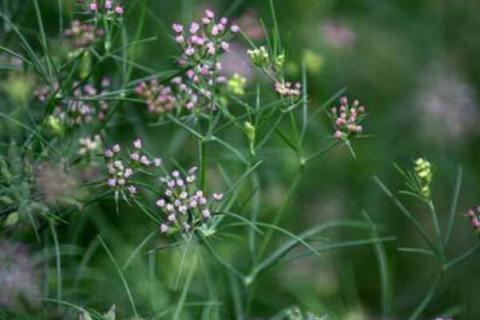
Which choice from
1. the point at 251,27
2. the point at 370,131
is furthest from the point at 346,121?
the point at 370,131

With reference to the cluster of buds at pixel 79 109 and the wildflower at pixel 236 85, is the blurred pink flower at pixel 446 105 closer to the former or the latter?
the wildflower at pixel 236 85

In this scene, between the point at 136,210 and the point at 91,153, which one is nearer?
the point at 91,153

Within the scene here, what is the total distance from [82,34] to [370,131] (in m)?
1.37

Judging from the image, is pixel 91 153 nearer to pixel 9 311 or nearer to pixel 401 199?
pixel 9 311

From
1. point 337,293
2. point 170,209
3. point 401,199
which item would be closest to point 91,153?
point 170,209

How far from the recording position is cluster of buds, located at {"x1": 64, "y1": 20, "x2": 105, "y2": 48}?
1756 millimetres

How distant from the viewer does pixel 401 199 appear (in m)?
2.96

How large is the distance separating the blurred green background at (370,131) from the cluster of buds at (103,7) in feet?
2.42

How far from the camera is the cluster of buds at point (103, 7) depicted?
153 centimetres

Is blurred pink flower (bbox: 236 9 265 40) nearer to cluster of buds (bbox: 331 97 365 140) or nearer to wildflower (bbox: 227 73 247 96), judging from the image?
wildflower (bbox: 227 73 247 96)

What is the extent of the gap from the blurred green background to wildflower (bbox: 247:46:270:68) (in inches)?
28.8

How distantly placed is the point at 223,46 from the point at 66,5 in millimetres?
1072

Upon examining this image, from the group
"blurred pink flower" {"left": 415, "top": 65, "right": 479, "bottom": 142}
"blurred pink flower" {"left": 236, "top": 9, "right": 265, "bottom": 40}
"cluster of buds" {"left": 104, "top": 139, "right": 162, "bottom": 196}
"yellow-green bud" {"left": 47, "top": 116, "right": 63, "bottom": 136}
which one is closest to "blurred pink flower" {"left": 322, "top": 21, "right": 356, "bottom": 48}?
"blurred pink flower" {"left": 415, "top": 65, "right": 479, "bottom": 142}

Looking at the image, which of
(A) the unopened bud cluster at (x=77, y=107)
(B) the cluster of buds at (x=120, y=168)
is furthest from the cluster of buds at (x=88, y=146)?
(B) the cluster of buds at (x=120, y=168)
